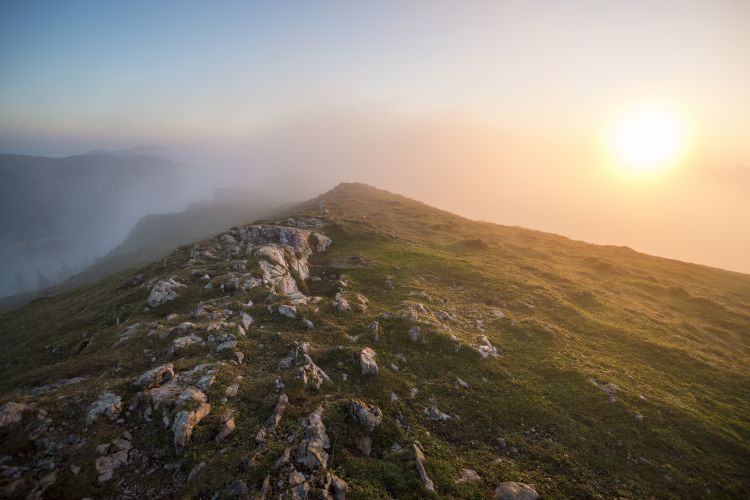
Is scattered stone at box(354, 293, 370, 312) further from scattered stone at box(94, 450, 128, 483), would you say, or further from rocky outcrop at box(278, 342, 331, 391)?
scattered stone at box(94, 450, 128, 483)

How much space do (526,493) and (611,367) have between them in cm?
1739

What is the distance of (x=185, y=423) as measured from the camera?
49.8 feet

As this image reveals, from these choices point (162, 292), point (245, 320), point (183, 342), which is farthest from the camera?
point (162, 292)

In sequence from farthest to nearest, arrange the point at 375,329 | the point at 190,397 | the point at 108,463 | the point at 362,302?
the point at 362,302 → the point at 375,329 → the point at 190,397 → the point at 108,463

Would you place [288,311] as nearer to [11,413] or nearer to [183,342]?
[183,342]

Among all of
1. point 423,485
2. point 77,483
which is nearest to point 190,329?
point 77,483

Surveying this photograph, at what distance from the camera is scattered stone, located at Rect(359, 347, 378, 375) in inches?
818

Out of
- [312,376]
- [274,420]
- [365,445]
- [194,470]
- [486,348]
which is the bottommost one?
[194,470]

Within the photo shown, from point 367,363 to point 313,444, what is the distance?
23.3 feet

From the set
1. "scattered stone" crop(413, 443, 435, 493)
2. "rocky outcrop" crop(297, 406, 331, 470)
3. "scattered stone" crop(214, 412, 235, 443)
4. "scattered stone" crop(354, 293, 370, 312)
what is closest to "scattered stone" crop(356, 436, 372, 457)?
"rocky outcrop" crop(297, 406, 331, 470)

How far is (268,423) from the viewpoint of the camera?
1580cm

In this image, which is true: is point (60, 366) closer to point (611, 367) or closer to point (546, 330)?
point (546, 330)

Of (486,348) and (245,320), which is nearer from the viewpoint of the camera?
(245,320)

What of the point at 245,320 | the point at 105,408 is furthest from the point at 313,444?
the point at 245,320
